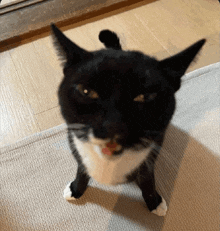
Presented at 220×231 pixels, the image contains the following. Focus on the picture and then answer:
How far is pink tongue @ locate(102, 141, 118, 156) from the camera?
0.57 metres

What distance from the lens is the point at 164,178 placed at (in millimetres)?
995

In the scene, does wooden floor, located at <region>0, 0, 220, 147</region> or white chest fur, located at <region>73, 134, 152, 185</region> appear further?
wooden floor, located at <region>0, 0, 220, 147</region>

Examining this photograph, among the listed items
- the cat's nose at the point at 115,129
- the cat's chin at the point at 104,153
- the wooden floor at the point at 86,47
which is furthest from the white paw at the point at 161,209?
the wooden floor at the point at 86,47

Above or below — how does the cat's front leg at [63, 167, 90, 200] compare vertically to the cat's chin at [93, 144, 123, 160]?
below

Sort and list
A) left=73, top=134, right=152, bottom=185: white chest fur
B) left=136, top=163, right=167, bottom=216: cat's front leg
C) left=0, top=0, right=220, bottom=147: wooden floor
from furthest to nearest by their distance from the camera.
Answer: left=0, top=0, right=220, bottom=147: wooden floor, left=136, top=163, right=167, bottom=216: cat's front leg, left=73, top=134, right=152, bottom=185: white chest fur

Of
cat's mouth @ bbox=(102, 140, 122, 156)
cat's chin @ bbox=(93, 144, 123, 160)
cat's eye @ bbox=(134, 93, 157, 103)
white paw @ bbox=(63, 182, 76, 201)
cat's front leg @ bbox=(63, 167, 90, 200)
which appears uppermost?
cat's eye @ bbox=(134, 93, 157, 103)

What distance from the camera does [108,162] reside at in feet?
2.20

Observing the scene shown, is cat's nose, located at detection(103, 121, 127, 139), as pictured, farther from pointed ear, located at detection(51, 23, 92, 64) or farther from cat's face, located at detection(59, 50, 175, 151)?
pointed ear, located at detection(51, 23, 92, 64)

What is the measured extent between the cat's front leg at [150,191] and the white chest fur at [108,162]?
64 mm

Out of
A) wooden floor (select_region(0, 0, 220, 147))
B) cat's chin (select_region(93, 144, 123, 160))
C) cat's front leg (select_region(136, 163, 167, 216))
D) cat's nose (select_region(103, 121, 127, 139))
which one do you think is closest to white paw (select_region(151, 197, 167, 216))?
cat's front leg (select_region(136, 163, 167, 216))

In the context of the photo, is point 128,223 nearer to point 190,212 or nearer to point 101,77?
point 190,212

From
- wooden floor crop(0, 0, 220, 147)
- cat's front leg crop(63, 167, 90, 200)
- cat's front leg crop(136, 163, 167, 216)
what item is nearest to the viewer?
cat's front leg crop(136, 163, 167, 216)

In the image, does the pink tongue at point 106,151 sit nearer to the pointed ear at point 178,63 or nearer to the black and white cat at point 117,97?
the black and white cat at point 117,97

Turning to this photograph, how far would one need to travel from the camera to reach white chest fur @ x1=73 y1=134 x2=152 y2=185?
25.1 inches
